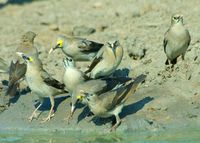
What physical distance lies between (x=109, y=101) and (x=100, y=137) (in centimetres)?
60

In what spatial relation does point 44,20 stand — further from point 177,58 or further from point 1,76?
point 177,58

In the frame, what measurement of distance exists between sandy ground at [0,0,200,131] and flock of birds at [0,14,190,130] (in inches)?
11.5

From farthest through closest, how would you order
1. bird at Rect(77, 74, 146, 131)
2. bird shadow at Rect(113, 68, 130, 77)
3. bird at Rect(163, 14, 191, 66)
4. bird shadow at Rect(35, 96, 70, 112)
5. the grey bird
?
1. bird shadow at Rect(113, 68, 130, 77)
2. bird at Rect(163, 14, 191, 66)
3. bird shadow at Rect(35, 96, 70, 112)
4. the grey bird
5. bird at Rect(77, 74, 146, 131)

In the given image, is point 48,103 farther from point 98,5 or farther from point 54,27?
point 98,5

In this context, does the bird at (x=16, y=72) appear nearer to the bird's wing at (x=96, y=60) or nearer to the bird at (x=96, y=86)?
the bird's wing at (x=96, y=60)

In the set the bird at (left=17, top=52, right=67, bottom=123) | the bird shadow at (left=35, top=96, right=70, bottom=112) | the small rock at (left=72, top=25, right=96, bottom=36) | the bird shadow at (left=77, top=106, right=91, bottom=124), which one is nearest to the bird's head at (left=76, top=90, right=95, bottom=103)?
the bird shadow at (left=77, top=106, right=91, bottom=124)

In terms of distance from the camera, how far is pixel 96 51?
1504cm

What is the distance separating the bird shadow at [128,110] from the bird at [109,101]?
319 mm

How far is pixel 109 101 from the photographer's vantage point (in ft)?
41.7

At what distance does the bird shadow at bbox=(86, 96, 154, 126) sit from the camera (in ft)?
43.3

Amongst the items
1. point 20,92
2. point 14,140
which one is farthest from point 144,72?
point 14,140

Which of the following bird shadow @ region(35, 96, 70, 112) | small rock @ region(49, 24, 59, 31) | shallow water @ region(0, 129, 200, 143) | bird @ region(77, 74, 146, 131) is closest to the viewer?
shallow water @ region(0, 129, 200, 143)

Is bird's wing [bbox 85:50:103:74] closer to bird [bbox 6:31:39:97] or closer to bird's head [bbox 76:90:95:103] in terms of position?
bird [bbox 6:31:39:97]

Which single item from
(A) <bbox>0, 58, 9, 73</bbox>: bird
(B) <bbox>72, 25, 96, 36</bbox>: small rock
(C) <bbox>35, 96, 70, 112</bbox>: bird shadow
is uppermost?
(B) <bbox>72, 25, 96, 36</bbox>: small rock
